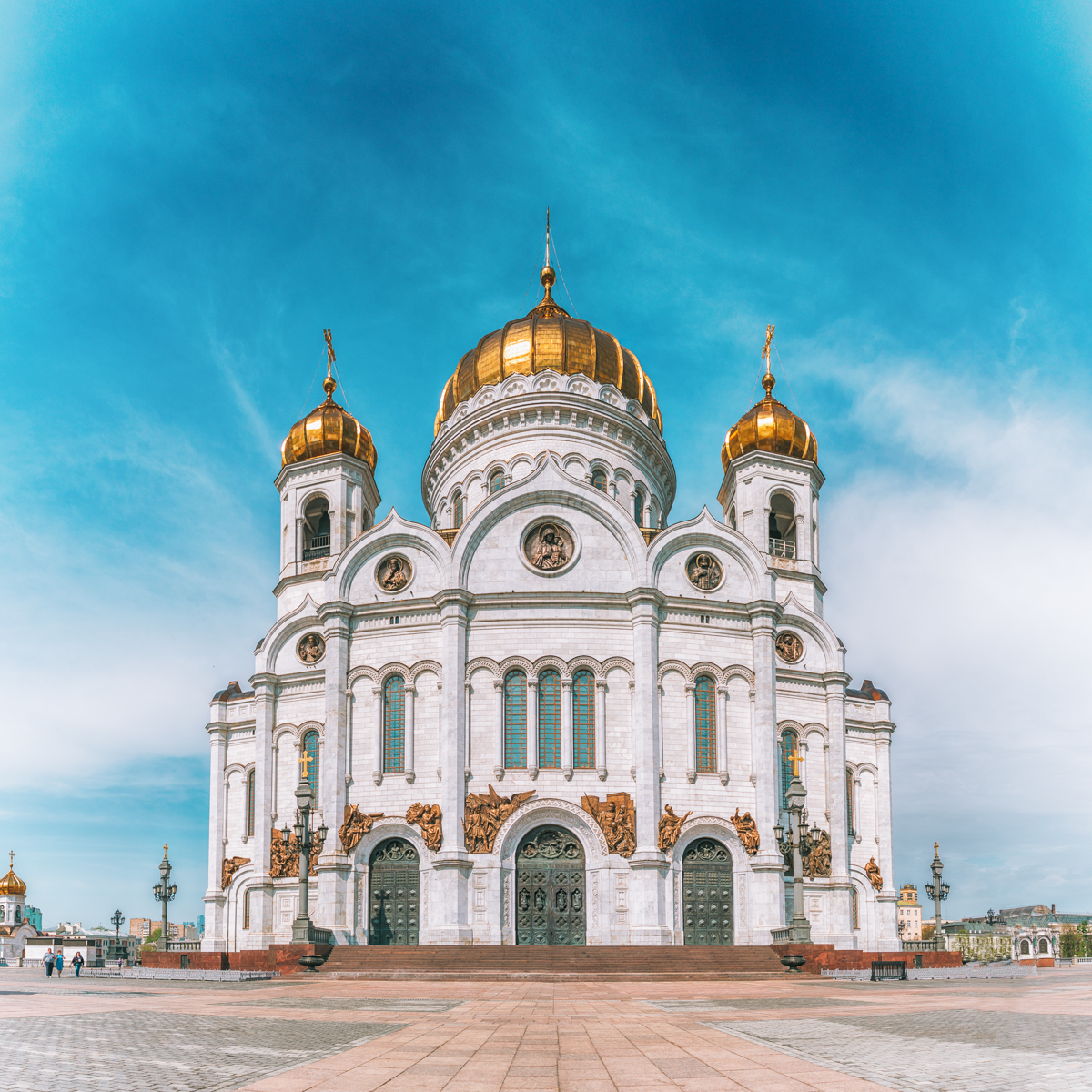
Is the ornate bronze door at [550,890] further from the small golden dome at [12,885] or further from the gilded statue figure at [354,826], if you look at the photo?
the small golden dome at [12,885]

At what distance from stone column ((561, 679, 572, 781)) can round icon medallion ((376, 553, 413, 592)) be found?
250 inches

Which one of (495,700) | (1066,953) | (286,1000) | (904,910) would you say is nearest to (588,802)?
(495,700)

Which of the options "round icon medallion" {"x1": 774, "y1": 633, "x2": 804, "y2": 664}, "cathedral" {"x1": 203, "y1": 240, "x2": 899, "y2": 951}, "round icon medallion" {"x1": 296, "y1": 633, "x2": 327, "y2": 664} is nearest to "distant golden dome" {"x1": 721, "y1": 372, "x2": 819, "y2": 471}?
"cathedral" {"x1": 203, "y1": 240, "x2": 899, "y2": 951}

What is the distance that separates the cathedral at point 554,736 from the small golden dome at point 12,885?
43241 millimetres

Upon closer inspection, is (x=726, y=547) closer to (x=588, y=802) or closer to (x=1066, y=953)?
(x=588, y=802)

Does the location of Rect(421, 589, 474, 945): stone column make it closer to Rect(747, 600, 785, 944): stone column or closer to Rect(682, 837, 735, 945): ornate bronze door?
Rect(682, 837, 735, 945): ornate bronze door

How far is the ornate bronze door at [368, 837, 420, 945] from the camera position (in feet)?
102

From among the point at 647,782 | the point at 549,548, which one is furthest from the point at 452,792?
the point at 549,548

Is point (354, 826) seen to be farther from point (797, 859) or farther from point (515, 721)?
point (797, 859)

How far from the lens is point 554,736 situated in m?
32.2

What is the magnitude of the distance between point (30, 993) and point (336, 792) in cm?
1254

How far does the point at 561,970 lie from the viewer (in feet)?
84.6

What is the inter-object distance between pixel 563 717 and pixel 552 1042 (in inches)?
845

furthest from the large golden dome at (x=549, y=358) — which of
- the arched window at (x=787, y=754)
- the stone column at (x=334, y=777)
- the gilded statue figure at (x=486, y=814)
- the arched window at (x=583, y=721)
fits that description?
the gilded statue figure at (x=486, y=814)
